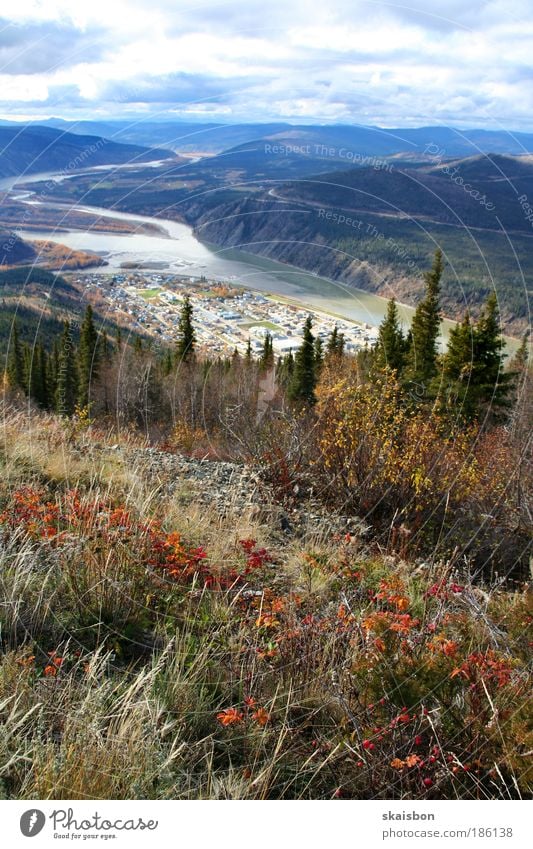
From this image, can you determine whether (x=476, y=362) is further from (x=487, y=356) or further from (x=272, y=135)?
(x=272, y=135)

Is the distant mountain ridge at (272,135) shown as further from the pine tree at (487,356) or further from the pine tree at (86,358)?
the pine tree at (86,358)

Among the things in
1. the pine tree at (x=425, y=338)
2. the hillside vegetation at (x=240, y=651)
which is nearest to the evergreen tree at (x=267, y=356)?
the pine tree at (x=425, y=338)

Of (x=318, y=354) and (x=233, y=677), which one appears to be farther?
(x=318, y=354)

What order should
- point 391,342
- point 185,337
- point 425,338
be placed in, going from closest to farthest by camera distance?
point 185,337 < point 391,342 < point 425,338

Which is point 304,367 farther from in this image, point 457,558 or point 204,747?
point 204,747

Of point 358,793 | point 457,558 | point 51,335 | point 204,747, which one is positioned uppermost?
point 204,747

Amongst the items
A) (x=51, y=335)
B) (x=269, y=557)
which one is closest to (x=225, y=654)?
(x=269, y=557)

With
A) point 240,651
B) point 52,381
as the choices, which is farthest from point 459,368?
point 52,381
